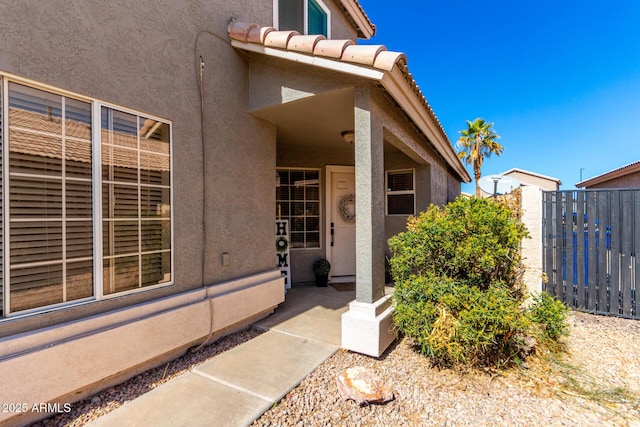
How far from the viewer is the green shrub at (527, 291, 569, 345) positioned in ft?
13.9

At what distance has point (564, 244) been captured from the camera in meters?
6.16

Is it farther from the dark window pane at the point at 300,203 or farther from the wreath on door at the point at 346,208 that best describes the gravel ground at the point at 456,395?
the wreath on door at the point at 346,208

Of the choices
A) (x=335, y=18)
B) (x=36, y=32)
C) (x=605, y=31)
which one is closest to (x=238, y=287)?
(x=36, y=32)

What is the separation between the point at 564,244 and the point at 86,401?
8.80 meters

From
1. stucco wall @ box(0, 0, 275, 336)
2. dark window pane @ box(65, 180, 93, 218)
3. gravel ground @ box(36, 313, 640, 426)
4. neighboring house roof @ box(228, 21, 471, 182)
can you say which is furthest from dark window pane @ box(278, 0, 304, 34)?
gravel ground @ box(36, 313, 640, 426)

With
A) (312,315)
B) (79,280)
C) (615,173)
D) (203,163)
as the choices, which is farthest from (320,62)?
(615,173)

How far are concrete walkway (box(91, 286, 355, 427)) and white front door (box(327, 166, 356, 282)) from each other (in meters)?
3.04

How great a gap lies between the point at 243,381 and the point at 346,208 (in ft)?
19.3

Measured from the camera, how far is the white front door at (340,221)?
8555 millimetres

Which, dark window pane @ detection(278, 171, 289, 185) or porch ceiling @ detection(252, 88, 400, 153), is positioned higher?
porch ceiling @ detection(252, 88, 400, 153)

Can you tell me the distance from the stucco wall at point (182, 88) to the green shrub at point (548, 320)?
481 cm

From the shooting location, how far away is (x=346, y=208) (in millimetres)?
8703

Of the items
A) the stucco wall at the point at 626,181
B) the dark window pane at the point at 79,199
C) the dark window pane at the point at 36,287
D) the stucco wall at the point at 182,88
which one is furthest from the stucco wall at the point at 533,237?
the stucco wall at the point at 626,181

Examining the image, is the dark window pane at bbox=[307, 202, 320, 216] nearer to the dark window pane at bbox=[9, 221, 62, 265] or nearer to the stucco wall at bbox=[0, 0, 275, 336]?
the stucco wall at bbox=[0, 0, 275, 336]
